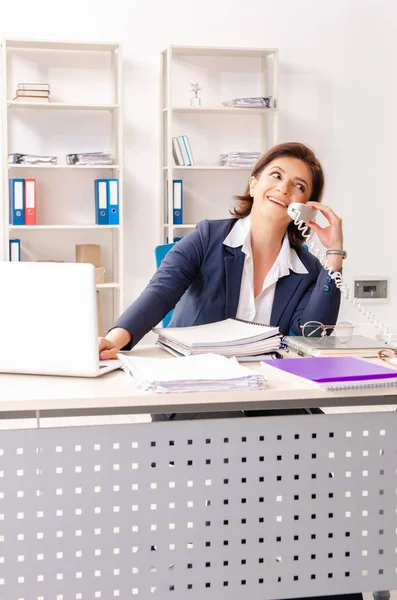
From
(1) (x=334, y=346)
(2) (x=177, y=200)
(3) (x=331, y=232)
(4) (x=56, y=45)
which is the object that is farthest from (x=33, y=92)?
(1) (x=334, y=346)

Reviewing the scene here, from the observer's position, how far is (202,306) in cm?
256

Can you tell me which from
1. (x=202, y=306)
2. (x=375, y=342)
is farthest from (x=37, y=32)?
(x=375, y=342)

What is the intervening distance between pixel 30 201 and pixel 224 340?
3145 millimetres

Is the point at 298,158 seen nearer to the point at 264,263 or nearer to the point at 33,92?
the point at 264,263

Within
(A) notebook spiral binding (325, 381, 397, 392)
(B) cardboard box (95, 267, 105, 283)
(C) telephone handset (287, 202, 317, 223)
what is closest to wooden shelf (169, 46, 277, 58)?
(B) cardboard box (95, 267, 105, 283)

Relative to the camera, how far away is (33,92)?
4.84 metres

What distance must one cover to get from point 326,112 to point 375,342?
360 cm

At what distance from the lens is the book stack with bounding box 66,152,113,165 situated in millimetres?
4922

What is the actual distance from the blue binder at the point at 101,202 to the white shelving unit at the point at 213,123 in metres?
0.40

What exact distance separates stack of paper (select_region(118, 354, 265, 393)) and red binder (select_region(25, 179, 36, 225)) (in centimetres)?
325

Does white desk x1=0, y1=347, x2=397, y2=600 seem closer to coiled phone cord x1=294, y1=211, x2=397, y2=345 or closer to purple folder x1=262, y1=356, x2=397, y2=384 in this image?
purple folder x1=262, y1=356, x2=397, y2=384

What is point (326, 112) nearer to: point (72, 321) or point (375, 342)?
point (375, 342)

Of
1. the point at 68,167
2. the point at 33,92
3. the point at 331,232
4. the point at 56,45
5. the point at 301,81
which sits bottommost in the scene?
the point at 331,232

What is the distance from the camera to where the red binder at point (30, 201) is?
191 inches
